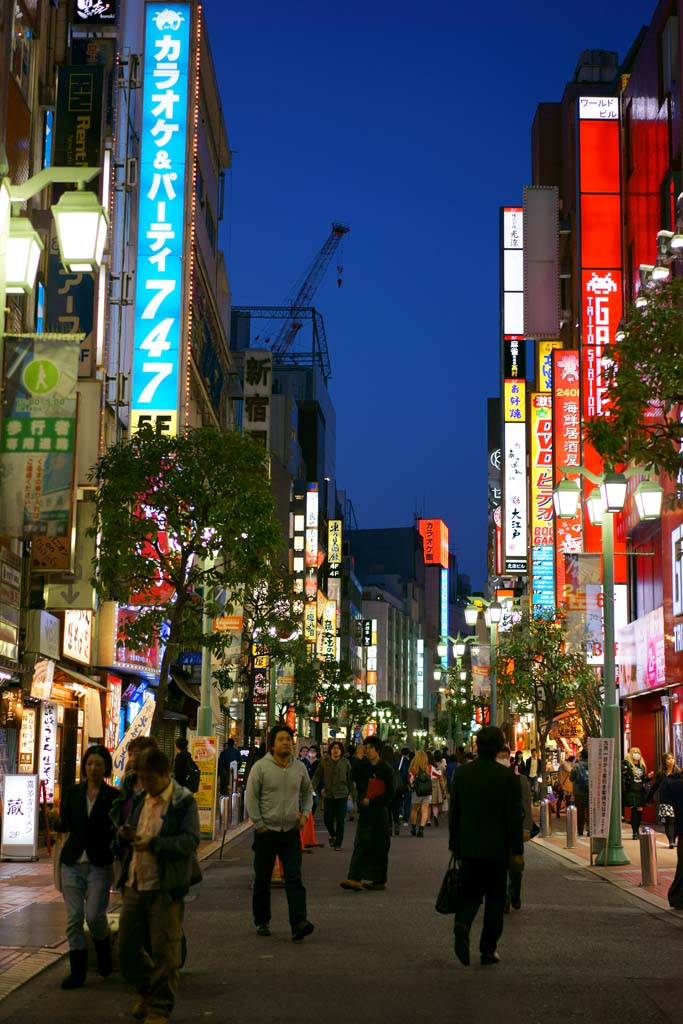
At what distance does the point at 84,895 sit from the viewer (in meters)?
10.8

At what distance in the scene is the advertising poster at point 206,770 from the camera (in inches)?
1040

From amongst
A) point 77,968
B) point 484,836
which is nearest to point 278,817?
point 484,836

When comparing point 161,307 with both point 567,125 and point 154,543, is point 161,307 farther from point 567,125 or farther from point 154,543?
point 567,125

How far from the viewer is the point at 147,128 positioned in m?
40.8

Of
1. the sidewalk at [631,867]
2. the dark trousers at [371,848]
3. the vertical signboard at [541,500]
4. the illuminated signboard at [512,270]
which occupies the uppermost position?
the illuminated signboard at [512,270]

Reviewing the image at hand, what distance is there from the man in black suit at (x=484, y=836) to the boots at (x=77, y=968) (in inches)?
109

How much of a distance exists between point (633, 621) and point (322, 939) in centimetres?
3017

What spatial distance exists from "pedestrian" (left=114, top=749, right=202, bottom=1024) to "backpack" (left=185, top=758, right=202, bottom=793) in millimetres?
16359

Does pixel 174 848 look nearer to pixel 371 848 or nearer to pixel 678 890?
pixel 678 890

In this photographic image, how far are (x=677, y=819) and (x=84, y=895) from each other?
25.7 ft

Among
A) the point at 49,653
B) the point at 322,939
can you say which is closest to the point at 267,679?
the point at 49,653

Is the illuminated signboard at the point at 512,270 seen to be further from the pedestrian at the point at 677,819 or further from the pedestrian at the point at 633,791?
the pedestrian at the point at 677,819

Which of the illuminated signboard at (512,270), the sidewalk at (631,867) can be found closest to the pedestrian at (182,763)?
the sidewalk at (631,867)

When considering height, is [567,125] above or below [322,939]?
above
